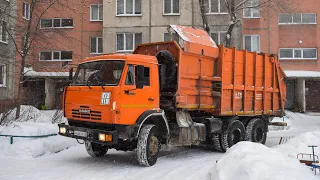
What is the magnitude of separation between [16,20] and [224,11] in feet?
50.7

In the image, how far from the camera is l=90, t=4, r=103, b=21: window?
27750 millimetres

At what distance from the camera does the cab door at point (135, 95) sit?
7871 mm

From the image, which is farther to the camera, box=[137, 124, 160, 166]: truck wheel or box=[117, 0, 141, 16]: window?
box=[117, 0, 141, 16]: window

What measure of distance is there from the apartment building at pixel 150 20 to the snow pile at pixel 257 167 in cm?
1909

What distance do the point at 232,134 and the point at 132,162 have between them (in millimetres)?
3794

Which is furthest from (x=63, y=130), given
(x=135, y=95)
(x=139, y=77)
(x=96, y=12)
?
(x=96, y=12)

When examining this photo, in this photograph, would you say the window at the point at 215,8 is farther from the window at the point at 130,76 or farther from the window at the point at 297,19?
the window at the point at 130,76

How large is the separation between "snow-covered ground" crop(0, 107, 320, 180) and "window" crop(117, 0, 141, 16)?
53.3ft

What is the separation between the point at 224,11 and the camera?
2480cm

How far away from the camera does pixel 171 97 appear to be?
9.32m

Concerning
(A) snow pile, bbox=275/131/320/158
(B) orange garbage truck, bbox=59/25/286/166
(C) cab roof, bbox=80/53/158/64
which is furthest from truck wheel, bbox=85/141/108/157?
(A) snow pile, bbox=275/131/320/158

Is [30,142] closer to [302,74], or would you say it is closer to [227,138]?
[227,138]

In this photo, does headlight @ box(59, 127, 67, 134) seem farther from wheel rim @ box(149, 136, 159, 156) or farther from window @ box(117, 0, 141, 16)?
window @ box(117, 0, 141, 16)

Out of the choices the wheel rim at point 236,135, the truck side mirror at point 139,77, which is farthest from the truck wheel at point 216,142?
the truck side mirror at point 139,77
